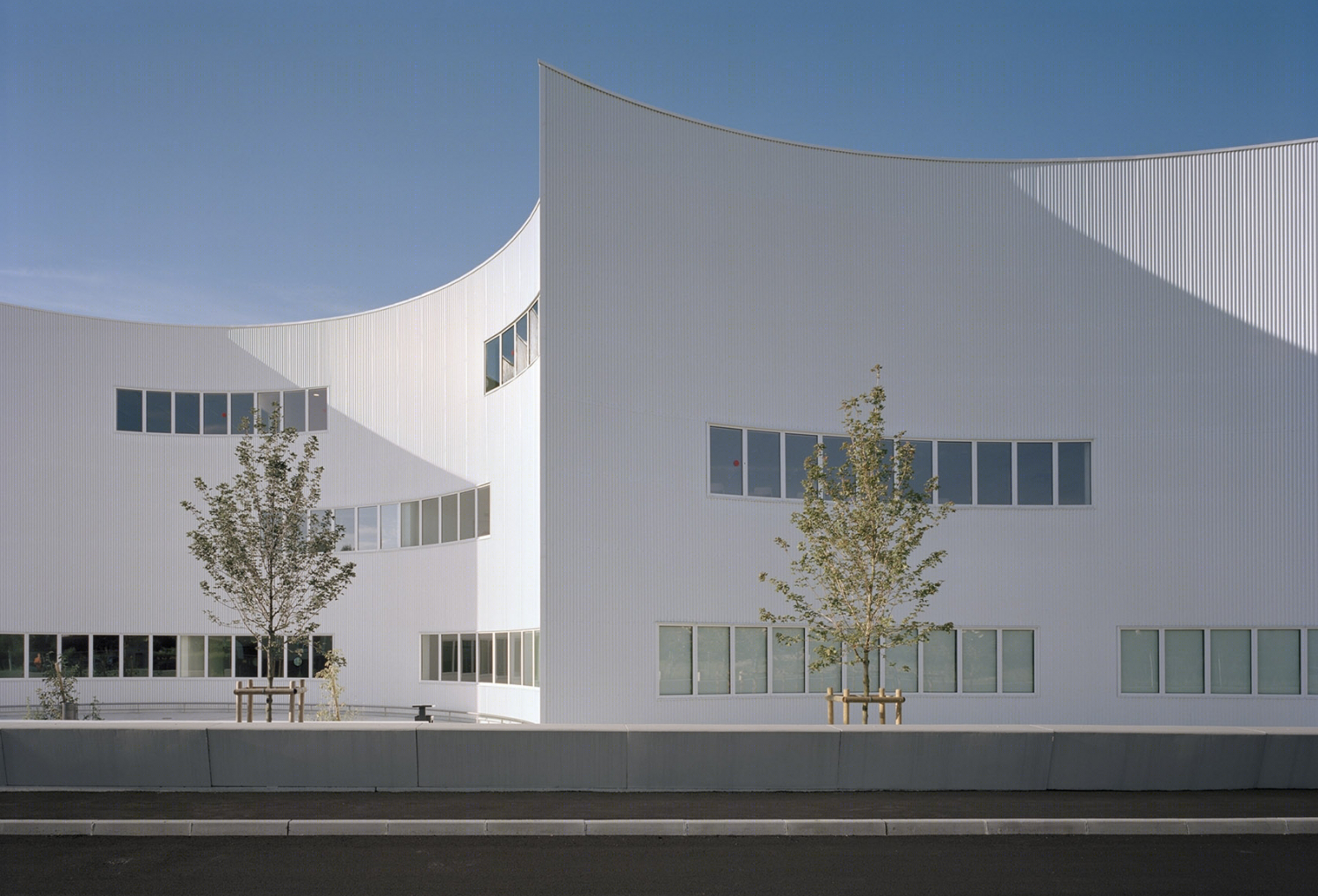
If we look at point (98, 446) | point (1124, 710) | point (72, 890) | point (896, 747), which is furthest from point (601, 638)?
point (98, 446)

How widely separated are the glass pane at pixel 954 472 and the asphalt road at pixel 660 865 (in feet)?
47.2

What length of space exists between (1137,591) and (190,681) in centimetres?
2538

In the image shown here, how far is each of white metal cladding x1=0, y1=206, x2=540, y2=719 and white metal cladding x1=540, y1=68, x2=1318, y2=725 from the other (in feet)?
23.0

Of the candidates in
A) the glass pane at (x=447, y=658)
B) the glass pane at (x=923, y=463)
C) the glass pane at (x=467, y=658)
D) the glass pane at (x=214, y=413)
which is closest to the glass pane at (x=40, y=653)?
the glass pane at (x=214, y=413)

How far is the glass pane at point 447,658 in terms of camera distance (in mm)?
30125

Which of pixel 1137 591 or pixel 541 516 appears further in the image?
pixel 1137 591

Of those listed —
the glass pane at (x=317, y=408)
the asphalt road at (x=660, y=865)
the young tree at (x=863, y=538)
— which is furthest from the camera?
the glass pane at (x=317, y=408)

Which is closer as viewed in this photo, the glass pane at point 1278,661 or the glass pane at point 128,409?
the glass pane at point 1278,661

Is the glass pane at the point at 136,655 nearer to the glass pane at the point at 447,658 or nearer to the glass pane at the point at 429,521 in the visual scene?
the glass pane at the point at 429,521

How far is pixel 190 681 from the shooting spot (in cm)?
3434

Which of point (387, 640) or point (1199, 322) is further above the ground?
point (1199, 322)

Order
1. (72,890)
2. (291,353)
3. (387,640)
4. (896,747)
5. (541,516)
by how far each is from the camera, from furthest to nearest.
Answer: (291,353) → (387,640) → (541,516) → (896,747) → (72,890)

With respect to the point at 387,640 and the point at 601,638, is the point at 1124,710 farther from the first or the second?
the point at 387,640

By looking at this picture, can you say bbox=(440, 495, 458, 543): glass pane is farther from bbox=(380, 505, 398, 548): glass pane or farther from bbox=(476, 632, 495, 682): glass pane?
bbox=(476, 632, 495, 682): glass pane
